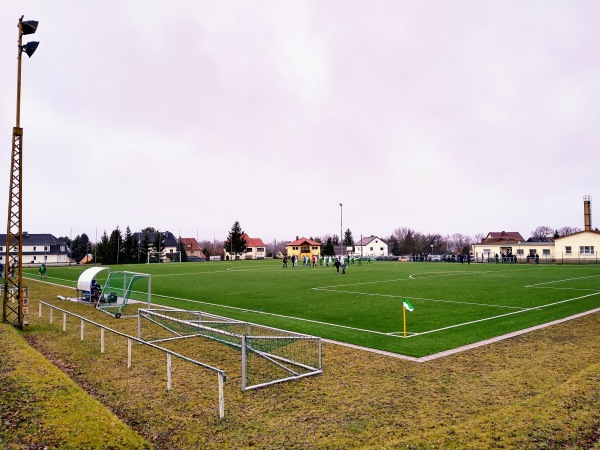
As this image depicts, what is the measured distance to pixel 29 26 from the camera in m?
15.7

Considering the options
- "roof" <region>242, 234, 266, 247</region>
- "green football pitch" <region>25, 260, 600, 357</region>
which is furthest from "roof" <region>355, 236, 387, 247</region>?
"green football pitch" <region>25, 260, 600, 357</region>

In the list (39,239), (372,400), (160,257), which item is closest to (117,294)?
(372,400)

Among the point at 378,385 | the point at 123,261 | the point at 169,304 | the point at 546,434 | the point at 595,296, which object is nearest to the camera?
the point at 546,434

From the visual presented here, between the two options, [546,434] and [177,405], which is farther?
[177,405]

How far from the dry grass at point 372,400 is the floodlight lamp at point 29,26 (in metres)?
12.0

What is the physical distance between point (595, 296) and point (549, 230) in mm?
157498

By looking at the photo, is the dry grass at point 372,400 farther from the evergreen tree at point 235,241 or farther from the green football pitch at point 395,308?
the evergreen tree at point 235,241

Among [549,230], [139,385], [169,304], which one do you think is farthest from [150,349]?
[549,230]

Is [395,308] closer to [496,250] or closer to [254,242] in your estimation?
[496,250]

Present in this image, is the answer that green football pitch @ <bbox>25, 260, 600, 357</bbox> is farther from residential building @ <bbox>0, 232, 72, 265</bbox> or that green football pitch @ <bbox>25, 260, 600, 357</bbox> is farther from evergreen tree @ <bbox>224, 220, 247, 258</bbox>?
residential building @ <bbox>0, 232, 72, 265</bbox>

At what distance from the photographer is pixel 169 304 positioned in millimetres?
20859

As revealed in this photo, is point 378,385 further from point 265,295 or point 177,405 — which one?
point 265,295

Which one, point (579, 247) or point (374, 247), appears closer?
point (579, 247)

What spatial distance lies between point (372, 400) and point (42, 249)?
370 ft
